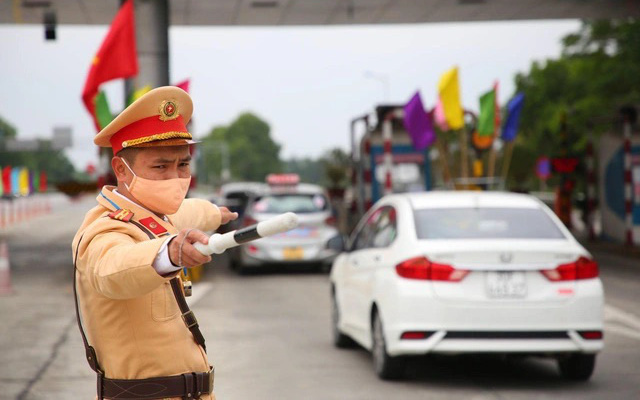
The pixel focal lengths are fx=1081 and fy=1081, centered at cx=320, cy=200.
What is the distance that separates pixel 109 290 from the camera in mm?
2855

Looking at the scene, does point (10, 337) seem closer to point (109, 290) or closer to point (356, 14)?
point (109, 290)

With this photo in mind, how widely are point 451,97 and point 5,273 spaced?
9.19 metres

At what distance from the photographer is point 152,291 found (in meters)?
3.05

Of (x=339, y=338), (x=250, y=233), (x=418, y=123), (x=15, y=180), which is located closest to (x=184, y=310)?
(x=250, y=233)

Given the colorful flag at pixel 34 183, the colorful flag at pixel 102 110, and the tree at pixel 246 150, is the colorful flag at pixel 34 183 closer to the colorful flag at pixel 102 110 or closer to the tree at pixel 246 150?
the tree at pixel 246 150

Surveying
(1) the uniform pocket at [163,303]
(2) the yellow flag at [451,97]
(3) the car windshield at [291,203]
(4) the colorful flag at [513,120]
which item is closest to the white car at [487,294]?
(1) the uniform pocket at [163,303]

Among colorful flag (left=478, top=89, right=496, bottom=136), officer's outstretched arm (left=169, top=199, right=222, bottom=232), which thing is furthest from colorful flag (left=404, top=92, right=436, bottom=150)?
officer's outstretched arm (left=169, top=199, right=222, bottom=232)

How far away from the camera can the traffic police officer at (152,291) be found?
3.17 meters

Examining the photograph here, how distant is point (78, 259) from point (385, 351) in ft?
17.0

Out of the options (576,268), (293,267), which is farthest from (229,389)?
(293,267)

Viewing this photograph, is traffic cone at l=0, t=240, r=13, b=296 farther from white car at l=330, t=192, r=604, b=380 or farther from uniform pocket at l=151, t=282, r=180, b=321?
uniform pocket at l=151, t=282, r=180, b=321

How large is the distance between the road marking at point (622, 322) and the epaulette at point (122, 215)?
8.17 m

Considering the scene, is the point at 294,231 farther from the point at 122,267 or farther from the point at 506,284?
the point at 122,267

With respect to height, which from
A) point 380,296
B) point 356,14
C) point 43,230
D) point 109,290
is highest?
point 356,14
